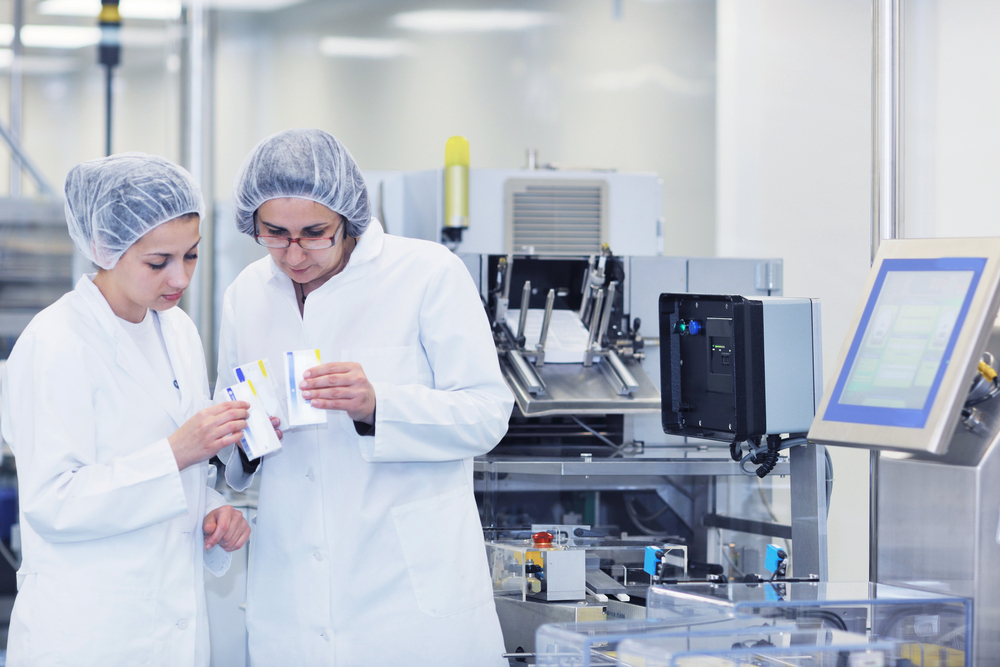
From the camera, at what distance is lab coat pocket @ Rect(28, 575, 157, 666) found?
1.32 meters

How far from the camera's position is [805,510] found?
1705 mm

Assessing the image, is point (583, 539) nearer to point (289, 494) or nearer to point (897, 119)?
point (289, 494)

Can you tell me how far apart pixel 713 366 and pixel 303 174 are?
2.62 ft

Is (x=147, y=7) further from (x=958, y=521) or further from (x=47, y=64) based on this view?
(x=958, y=521)

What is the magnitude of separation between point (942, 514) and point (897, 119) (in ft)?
2.23

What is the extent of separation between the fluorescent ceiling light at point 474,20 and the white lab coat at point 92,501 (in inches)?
136

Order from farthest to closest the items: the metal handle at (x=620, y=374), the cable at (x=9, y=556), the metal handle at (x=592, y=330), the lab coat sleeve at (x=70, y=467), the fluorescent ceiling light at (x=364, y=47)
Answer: the fluorescent ceiling light at (x=364, y=47), the cable at (x=9, y=556), the metal handle at (x=592, y=330), the metal handle at (x=620, y=374), the lab coat sleeve at (x=70, y=467)

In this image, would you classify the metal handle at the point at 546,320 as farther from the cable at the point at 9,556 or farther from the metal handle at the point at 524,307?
the cable at the point at 9,556

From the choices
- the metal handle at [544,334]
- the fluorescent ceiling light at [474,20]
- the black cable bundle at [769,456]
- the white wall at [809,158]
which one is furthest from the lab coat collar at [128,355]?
the fluorescent ceiling light at [474,20]

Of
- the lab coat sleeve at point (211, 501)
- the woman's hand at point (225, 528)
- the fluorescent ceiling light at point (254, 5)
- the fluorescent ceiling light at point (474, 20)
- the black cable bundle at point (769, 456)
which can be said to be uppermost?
the fluorescent ceiling light at point (254, 5)

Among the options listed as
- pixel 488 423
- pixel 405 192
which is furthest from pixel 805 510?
pixel 405 192

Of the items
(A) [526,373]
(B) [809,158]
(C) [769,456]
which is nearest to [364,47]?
(B) [809,158]

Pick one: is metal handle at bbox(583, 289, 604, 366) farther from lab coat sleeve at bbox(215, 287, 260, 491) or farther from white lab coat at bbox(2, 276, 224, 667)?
white lab coat at bbox(2, 276, 224, 667)

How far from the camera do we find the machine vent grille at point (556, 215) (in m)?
3.04
